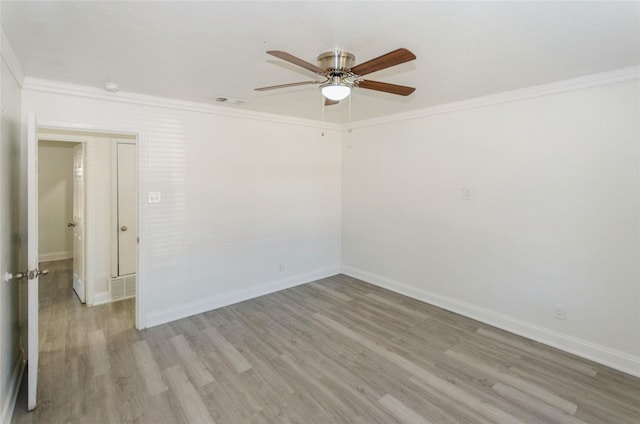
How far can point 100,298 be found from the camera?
402 cm

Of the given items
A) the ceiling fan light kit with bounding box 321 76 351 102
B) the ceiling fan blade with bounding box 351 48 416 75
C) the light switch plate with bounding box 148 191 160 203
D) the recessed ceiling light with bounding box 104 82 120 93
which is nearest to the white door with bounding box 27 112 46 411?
the recessed ceiling light with bounding box 104 82 120 93

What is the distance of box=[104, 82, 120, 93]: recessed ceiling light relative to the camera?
2.76 m

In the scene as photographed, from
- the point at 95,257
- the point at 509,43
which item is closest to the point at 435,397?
the point at 509,43

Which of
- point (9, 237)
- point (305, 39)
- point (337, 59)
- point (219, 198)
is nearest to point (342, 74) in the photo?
point (337, 59)

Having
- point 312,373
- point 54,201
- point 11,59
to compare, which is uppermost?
point 11,59

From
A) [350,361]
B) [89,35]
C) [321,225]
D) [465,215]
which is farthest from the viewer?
[321,225]

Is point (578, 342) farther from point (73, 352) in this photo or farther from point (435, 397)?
point (73, 352)

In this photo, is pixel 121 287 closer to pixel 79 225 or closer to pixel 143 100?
pixel 79 225

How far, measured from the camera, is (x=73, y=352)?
2.87m

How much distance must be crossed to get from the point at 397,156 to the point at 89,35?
341 cm

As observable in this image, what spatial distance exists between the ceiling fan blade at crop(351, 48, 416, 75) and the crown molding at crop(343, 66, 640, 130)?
1.99m

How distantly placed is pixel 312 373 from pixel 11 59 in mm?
3124

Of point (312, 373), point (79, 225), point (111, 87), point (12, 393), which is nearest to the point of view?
point (12, 393)

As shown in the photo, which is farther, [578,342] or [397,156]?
[397,156]
